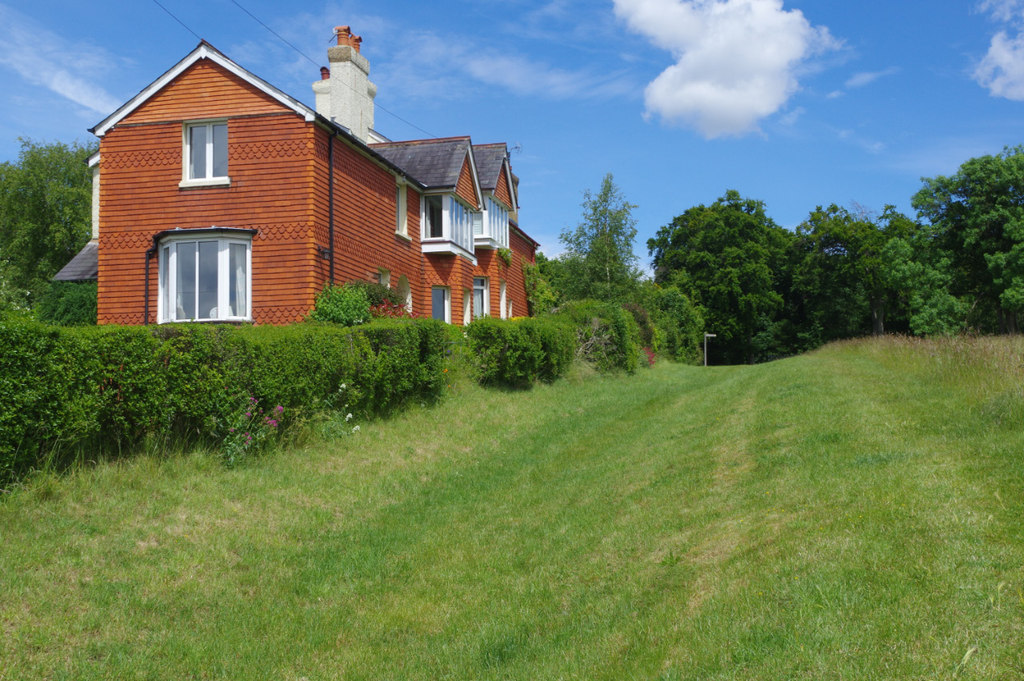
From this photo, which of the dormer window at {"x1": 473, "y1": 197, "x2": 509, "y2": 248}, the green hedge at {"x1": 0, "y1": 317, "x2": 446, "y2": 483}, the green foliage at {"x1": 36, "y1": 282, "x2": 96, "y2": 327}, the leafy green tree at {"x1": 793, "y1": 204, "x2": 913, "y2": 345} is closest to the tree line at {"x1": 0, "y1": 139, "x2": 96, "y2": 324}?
the green foliage at {"x1": 36, "y1": 282, "x2": 96, "y2": 327}

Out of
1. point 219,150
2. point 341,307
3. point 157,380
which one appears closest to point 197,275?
point 219,150

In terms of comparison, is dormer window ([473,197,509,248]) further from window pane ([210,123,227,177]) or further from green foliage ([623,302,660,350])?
window pane ([210,123,227,177])

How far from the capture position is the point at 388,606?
7133 millimetres

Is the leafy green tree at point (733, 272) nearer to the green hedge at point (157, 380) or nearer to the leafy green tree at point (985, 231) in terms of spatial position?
the leafy green tree at point (985, 231)

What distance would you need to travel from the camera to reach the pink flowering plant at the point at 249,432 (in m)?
10.3

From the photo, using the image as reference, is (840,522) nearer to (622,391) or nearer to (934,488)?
(934,488)

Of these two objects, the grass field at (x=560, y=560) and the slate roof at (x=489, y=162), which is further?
the slate roof at (x=489, y=162)

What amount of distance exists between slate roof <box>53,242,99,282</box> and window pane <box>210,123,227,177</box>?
9.14 m

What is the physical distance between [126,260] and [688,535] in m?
18.2

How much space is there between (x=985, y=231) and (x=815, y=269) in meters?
16.0

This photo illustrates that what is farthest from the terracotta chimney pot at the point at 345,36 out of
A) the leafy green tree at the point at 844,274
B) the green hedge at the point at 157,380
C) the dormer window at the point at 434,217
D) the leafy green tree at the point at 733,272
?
the leafy green tree at the point at 844,274

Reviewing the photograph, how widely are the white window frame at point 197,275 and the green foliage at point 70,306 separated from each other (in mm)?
5181

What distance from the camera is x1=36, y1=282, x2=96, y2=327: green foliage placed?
76.7 feet

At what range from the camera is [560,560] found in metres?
7.92
